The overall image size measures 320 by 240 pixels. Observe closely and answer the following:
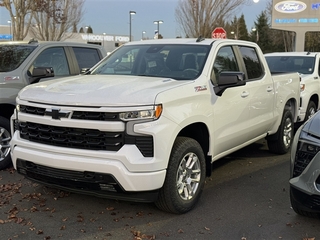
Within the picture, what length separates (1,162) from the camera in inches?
231

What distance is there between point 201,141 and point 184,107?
73 cm

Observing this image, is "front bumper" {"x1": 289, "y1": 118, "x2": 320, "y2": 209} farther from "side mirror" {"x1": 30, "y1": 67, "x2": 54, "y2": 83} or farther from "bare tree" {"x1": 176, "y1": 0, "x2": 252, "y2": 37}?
"bare tree" {"x1": 176, "y1": 0, "x2": 252, "y2": 37}

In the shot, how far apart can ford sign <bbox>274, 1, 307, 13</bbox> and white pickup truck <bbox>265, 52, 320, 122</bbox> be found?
16943mm

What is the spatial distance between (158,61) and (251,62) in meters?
1.60

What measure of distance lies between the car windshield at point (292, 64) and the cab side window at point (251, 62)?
11.8 feet

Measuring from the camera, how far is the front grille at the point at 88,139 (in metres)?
3.71

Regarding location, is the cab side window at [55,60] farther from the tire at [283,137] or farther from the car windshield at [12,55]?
the tire at [283,137]

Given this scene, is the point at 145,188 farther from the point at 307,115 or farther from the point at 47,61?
the point at 307,115

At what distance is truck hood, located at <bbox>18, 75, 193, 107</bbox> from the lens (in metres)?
3.73

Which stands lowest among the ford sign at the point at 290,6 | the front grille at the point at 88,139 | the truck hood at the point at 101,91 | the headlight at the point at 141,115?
the front grille at the point at 88,139

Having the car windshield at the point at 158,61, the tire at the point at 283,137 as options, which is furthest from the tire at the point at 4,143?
the tire at the point at 283,137

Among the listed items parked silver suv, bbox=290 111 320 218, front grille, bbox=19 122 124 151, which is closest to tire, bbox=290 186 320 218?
parked silver suv, bbox=290 111 320 218

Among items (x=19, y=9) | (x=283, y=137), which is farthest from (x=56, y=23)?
(x=283, y=137)

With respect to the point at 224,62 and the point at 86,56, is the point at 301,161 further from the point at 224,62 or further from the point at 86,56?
the point at 86,56
